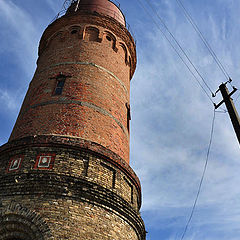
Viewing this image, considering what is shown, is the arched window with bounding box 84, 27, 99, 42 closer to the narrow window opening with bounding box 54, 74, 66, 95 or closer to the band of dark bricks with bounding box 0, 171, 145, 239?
the narrow window opening with bounding box 54, 74, 66, 95

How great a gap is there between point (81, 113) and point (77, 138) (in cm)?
108

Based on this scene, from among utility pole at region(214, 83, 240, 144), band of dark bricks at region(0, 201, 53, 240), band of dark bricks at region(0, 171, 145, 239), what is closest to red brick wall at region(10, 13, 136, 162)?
band of dark bricks at region(0, 171, 145, 239)

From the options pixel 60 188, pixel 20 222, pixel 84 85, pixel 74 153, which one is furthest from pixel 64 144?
pixel 84 85

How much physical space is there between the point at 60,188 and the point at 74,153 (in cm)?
115

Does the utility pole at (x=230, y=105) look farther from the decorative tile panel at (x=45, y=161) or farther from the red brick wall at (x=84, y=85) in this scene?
the decorative tile panel at (x=45, y=161)

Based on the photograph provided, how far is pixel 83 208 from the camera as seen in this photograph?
22.6 ft

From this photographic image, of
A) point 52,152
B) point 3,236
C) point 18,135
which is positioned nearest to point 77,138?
point 52,152

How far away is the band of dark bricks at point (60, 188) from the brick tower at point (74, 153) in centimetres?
2

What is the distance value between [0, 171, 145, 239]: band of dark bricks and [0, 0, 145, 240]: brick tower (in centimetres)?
2

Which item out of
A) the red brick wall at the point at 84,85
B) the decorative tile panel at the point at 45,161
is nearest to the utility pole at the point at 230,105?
the red brick wall at the point at 84,85

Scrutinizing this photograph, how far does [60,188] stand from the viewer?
6.96m

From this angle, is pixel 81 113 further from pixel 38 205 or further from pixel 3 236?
pixel 3 236

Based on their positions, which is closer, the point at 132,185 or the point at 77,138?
the point at 77,138

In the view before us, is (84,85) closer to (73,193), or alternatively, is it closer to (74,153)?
(74,153)
